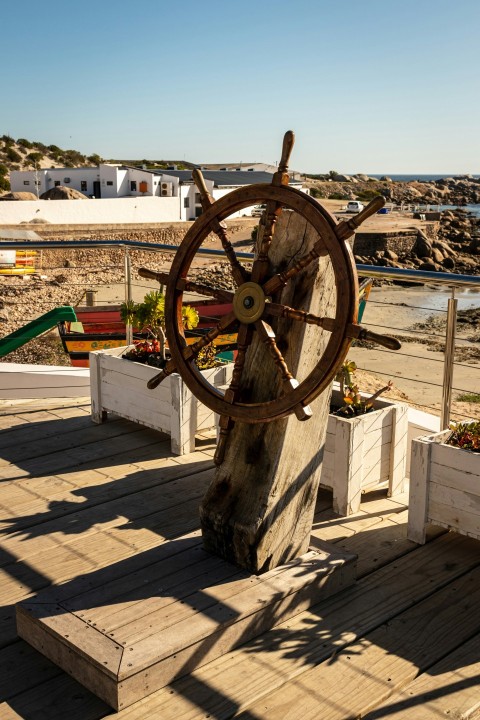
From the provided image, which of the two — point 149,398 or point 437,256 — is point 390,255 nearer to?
point 437,256

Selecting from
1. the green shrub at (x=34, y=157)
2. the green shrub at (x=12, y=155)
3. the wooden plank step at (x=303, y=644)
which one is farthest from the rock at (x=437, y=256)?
the wooden plank step at (x=303, y=644)

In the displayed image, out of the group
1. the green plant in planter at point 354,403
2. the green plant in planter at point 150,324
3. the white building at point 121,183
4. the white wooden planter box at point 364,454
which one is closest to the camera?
the white wooden planter box at point 364,454

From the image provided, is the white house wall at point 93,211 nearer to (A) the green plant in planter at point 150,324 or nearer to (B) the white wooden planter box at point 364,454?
(A) the green plant in planter at point 150,324

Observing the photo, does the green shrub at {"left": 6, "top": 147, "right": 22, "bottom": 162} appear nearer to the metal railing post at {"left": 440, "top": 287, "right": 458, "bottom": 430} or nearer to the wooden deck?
the wooden deck

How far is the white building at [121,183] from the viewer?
3666 centimetres

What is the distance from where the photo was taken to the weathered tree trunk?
2.32 metres

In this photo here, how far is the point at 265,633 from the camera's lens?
87.6 inches

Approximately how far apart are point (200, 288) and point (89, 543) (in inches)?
39.5

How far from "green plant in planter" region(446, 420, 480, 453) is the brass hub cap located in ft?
3.03

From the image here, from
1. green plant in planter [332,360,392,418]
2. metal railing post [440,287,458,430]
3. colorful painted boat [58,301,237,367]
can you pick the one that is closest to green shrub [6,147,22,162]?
colorful painted boat [58,301,237,367]

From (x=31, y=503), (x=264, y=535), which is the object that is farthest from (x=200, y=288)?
(x=31, y=503)

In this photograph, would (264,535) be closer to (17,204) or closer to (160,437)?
(160,437)

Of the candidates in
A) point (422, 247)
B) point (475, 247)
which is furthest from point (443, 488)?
point (475, 247)

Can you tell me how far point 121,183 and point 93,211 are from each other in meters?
6.79
